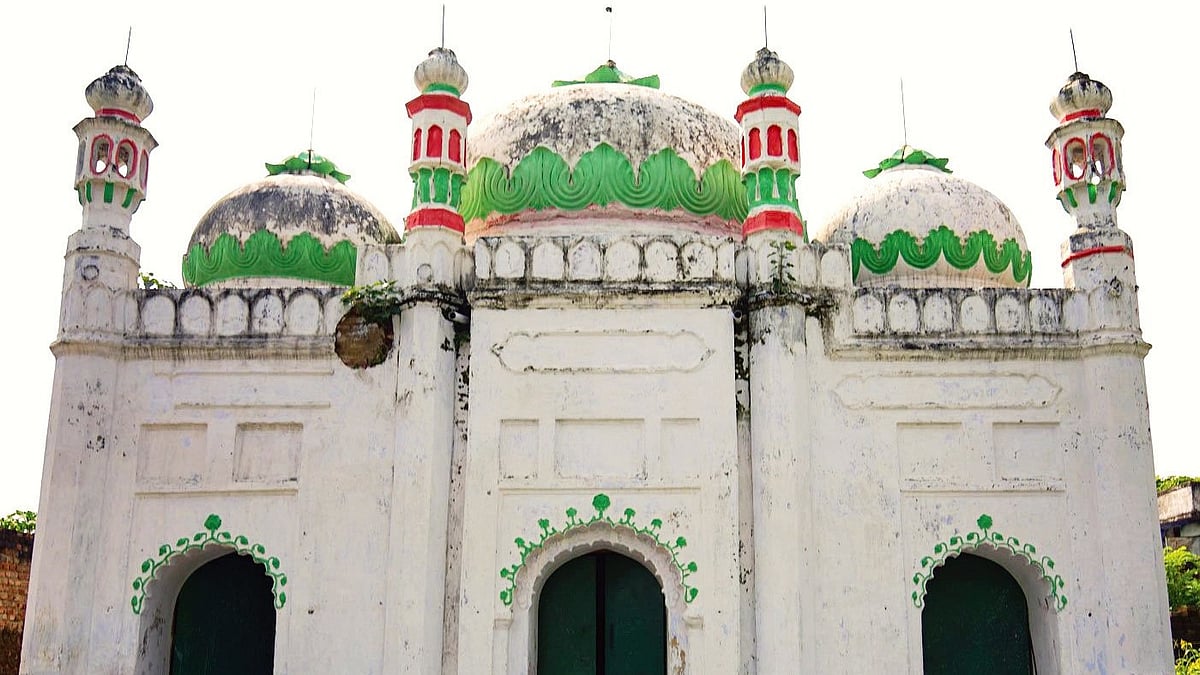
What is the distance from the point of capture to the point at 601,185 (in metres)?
10.6

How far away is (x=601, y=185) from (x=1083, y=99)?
4.21 m

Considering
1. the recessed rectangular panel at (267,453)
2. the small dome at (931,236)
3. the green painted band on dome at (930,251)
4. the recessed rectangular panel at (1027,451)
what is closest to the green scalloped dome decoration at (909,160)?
the small dome at (931,236)

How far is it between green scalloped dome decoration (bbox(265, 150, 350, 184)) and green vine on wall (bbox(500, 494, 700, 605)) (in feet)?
16.7

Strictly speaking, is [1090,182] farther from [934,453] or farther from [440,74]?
[440,74]

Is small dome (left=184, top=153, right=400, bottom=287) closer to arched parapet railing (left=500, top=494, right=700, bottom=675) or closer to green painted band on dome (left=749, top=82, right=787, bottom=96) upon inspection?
arched parapet railing (left=500, top=494, right=700, bottom=675)

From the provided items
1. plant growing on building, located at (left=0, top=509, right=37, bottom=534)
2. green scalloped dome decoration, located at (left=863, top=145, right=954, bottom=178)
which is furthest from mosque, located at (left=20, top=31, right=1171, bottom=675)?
plant growing on building, located at (left=0, top=509, right=37, bottom=534)

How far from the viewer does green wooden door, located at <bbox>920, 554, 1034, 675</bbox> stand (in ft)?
31.7

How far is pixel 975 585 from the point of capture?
388 inches

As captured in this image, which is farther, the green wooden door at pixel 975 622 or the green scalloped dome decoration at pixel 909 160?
the green scalloped dome decoration at pixel 909 160

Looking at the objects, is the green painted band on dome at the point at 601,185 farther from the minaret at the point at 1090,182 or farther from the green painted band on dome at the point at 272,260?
the minaret at the point at 1090,182

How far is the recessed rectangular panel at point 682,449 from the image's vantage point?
9203 millimetres

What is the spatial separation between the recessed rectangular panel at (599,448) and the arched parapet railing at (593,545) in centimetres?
25

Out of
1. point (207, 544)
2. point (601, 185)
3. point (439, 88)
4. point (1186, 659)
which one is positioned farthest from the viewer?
point (1186, 659)

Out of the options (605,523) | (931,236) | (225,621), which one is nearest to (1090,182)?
(931,236)
